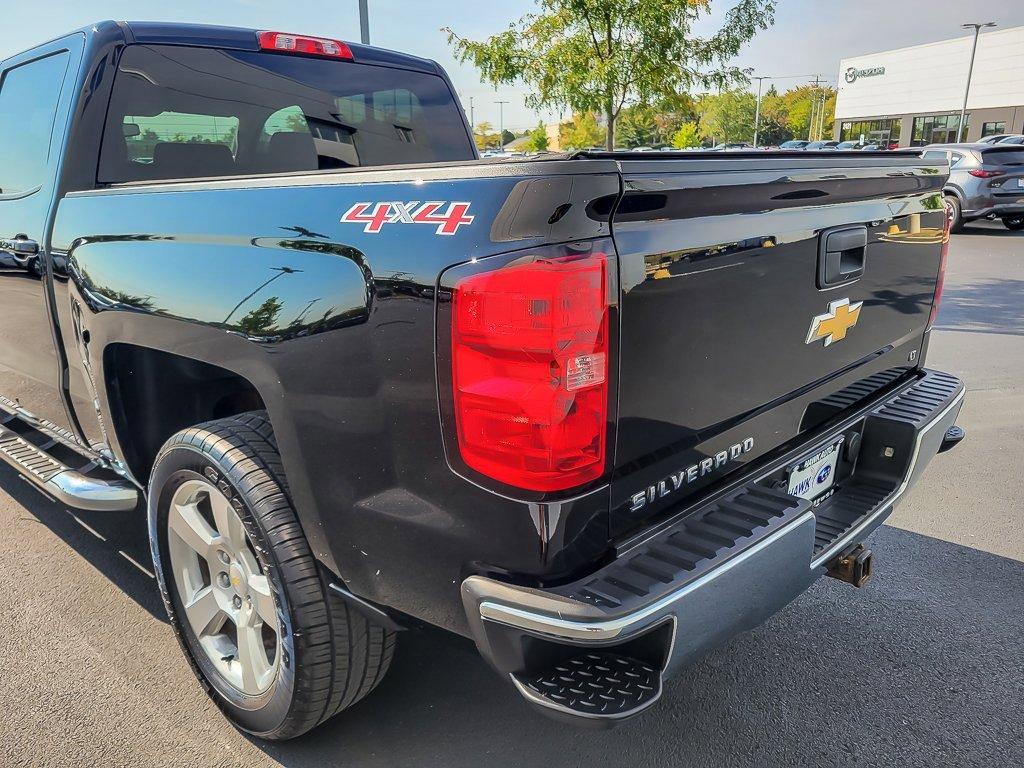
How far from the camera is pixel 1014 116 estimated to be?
152 ft

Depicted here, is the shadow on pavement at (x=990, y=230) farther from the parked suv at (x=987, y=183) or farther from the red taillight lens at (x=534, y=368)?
the red taillight lens at (x=534, y=368)

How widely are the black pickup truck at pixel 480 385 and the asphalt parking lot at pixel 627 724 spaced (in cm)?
25

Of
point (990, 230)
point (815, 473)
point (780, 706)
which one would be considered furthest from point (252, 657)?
point (990, 230)

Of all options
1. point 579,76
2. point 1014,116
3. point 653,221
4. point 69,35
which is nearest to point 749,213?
point 653,221

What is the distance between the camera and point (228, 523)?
2279mm

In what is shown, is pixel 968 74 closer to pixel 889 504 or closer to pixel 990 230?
pixel 990 230

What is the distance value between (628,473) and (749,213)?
2.37 feet

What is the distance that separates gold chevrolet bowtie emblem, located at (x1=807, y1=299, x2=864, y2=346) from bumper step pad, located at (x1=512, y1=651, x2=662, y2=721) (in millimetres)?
1126

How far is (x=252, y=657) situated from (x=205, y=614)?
0.28 m

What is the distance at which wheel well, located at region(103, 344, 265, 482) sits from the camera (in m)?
2.68

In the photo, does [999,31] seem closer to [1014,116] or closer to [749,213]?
[1014,116]

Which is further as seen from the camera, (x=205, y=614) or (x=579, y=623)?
(x=205, y=614)

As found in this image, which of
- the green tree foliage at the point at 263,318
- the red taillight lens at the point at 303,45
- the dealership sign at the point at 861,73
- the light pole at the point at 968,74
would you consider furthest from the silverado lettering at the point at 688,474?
the dealership sign at the point at 861,73

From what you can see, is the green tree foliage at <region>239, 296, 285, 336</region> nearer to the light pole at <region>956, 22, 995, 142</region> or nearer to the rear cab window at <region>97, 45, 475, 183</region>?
the rear cab window at <region>97, 45, 475, 183</region>
